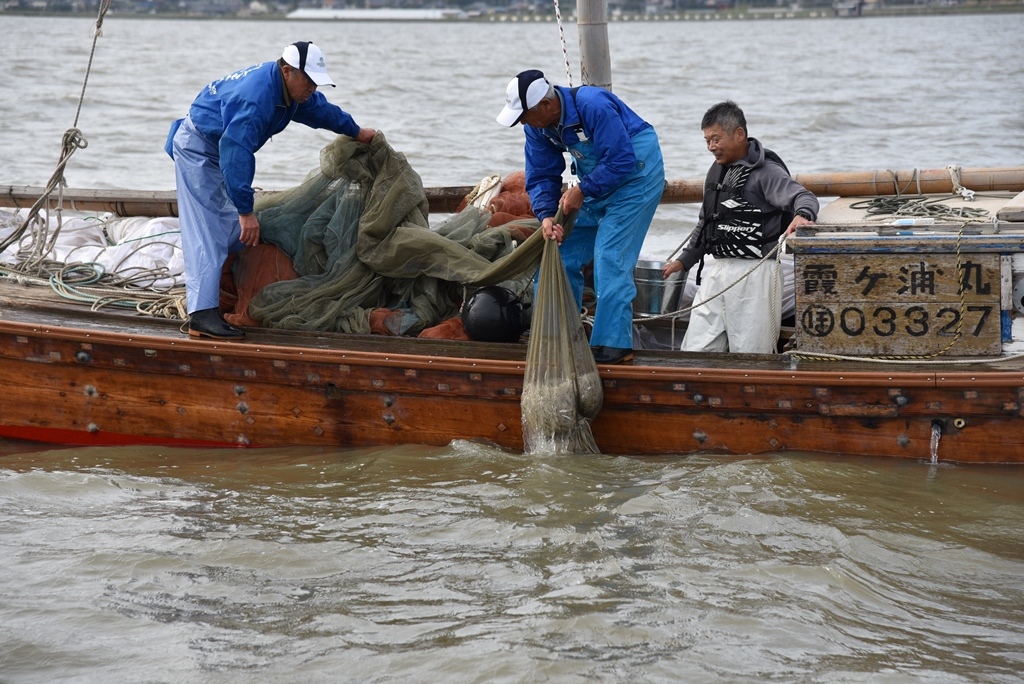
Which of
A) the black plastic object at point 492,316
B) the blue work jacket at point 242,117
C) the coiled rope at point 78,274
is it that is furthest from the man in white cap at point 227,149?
the black plastic object at point 492,316

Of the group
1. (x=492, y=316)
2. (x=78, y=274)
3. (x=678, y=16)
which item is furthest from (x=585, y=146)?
(x=678, y=16)

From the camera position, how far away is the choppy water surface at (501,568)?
3979 mm

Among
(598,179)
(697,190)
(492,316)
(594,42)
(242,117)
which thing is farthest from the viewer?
(697,190)

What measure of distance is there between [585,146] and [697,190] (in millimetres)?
2016

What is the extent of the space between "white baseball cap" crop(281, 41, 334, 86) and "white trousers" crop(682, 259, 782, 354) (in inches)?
86.2

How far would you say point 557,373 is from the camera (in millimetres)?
5262

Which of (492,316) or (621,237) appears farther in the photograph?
(492,316)

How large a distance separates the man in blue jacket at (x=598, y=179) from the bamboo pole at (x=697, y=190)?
1726 millimetres

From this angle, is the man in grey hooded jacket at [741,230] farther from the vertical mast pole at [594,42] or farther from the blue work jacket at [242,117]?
the blue work jacket at [242,117]

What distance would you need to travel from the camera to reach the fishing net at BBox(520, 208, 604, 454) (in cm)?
526

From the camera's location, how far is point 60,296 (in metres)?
6.51

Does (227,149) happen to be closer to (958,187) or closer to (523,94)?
(523,94)

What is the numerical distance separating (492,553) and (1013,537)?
2.24 metres

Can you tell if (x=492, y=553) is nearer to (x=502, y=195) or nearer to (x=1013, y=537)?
(x=1013, y=537)
